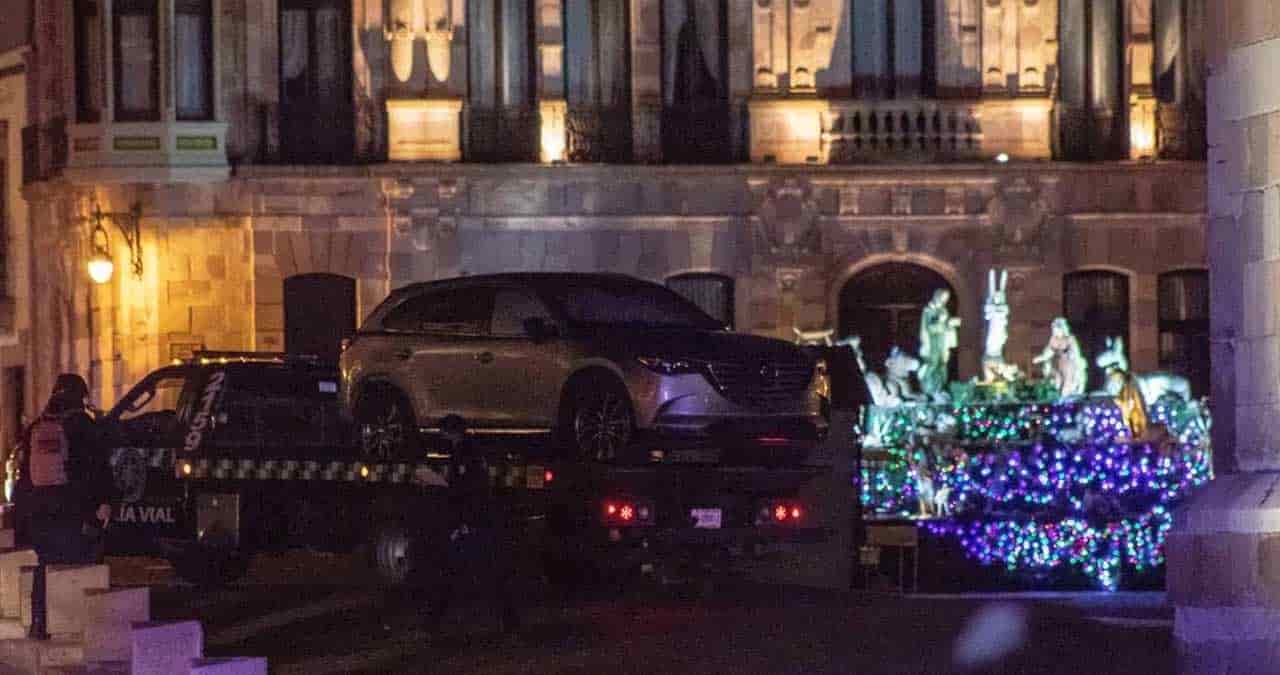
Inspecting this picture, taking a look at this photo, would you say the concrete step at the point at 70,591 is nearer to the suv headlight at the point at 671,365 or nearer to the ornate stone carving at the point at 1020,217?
the suv headlight at the point at 671,365

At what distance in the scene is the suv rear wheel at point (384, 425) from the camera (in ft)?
72.9

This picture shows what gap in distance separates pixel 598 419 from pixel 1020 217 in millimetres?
18020

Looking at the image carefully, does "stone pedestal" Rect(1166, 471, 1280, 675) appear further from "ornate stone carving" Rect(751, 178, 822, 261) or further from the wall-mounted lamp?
the wall-mounted lamp

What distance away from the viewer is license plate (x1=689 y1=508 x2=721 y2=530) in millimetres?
21047

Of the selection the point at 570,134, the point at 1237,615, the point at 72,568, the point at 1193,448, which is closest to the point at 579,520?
the point at 72,568

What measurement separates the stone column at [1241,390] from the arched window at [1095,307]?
68.5ft

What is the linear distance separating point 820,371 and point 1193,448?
10.9m

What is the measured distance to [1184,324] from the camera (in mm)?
38500

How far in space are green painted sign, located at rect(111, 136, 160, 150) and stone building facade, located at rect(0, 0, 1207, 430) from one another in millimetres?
30

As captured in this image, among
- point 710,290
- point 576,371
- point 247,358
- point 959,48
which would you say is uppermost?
point 959,48

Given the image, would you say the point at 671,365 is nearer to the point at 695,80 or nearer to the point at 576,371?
the point at 576,371

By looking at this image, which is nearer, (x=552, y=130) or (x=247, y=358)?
(x=247, y=358)

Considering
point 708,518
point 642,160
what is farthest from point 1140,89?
point 708,518

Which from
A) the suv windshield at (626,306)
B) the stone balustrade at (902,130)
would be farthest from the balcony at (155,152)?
the suv windshield at (626,306)
